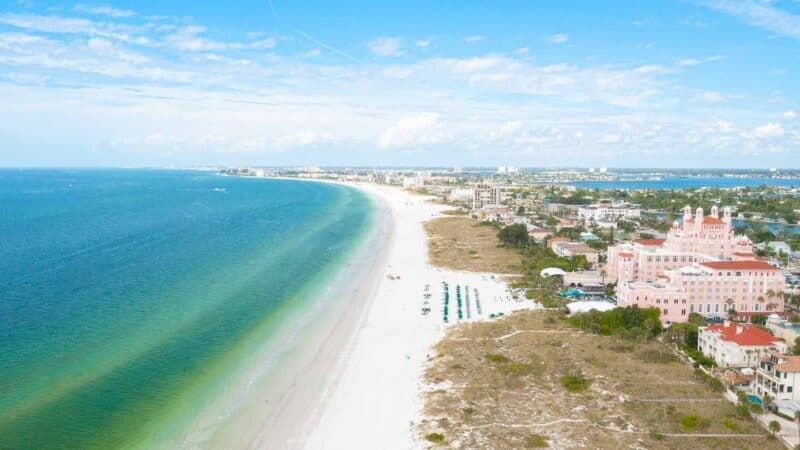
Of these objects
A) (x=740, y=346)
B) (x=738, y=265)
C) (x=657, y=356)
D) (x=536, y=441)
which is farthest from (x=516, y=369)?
(x=738, y=265)

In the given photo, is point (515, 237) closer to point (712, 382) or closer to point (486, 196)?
point (712, 382)

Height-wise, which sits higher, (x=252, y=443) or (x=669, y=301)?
(x=669, y=301)

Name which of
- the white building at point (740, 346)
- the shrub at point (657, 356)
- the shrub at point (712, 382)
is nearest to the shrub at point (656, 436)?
the shrub at point (712, 382)

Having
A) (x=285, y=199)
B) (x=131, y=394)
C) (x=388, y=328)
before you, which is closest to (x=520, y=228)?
(x=388, y=328)

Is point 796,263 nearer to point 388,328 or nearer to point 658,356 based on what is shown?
point 658,356

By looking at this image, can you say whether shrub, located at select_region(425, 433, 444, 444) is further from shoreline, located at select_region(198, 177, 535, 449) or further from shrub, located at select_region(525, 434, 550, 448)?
shrub, located at select_region(525, 434, 550, 448)

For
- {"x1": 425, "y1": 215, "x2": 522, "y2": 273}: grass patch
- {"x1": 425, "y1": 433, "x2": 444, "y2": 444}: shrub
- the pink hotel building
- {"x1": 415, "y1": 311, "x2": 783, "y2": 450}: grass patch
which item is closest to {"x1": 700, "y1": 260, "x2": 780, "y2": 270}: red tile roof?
the pink hotel building
